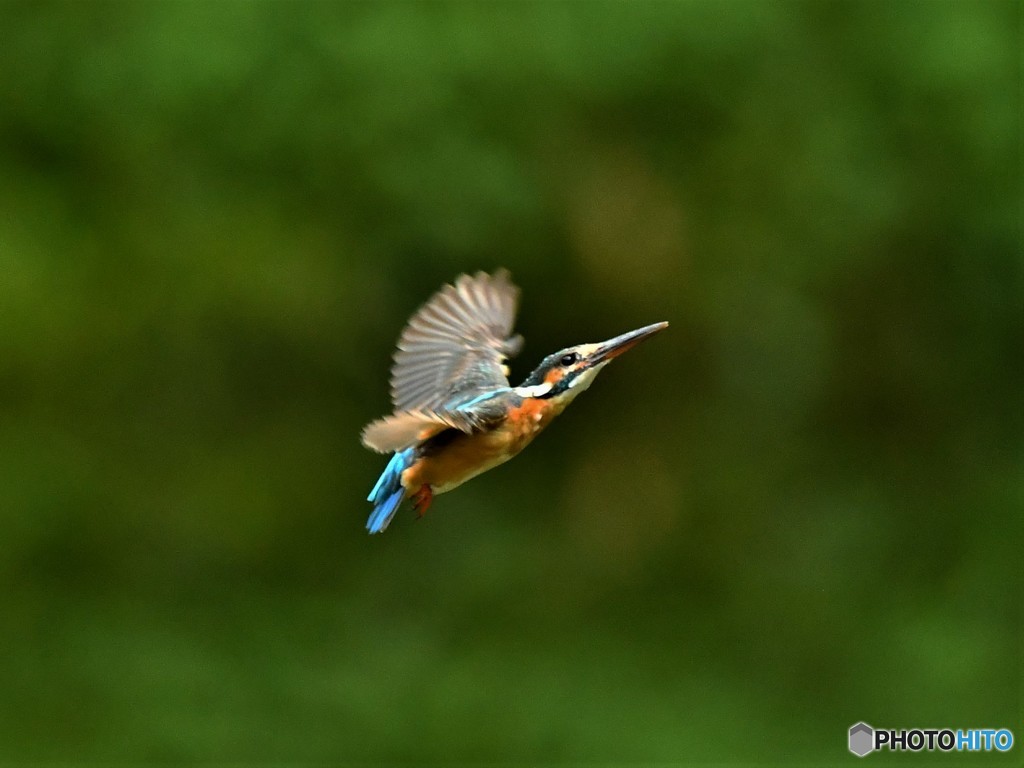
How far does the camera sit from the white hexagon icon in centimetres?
626

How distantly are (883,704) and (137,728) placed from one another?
10.3ft

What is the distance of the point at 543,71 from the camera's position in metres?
7.18

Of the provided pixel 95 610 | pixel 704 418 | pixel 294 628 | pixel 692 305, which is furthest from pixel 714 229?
pixel 95 610

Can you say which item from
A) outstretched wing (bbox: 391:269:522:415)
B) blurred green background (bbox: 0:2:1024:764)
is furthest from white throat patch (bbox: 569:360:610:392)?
blurred green background (bbox: 0:2:1024:764)

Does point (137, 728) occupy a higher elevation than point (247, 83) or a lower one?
lower

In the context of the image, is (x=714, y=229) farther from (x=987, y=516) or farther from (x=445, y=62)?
(x=987, y=516)

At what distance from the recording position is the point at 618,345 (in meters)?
2.65

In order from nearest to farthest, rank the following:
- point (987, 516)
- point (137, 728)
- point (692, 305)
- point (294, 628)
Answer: point (137, 728), point (294, 628), point (692, 305), point (987, 516)

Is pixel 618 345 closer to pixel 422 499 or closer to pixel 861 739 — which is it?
pixel 422 499

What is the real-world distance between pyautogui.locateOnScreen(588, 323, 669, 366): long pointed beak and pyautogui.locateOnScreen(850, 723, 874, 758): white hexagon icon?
3.99m

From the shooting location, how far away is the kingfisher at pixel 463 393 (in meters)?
2.56

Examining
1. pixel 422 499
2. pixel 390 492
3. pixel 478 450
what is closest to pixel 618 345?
pixel 478 450

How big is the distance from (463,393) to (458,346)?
0.21 meters
